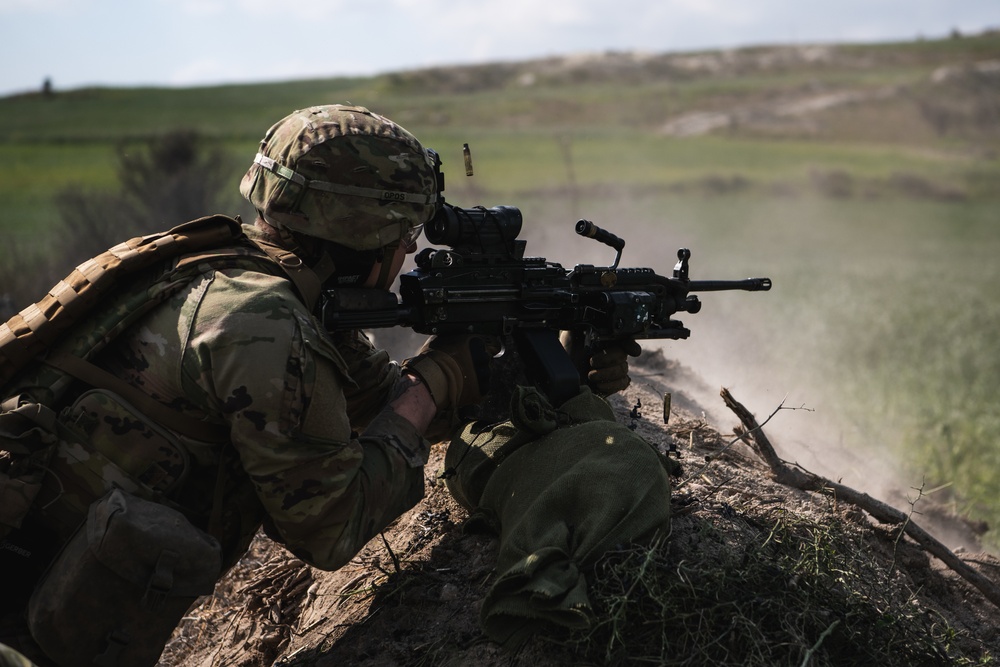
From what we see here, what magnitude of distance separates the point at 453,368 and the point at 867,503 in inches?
96.5

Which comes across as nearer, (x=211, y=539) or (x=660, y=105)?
(x=211, y=539)

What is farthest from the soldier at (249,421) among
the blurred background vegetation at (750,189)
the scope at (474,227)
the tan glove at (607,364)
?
the blurred background vegetation at (750,189)

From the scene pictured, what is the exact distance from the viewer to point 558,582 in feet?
10.9

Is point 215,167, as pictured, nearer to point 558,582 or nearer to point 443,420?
point 443,420

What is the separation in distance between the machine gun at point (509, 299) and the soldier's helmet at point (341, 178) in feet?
0.92

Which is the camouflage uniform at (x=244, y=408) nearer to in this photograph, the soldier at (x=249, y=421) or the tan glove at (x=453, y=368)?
the soldier at (x=249, y=421)

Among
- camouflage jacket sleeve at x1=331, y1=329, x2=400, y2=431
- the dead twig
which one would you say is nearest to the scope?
camouflage jacket sleeve at x1=331, y1=329, x2=400, y2=431

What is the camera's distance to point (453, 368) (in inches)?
164

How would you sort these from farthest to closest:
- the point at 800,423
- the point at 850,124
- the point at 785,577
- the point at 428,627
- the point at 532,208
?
the point at 850,124
the point at 532,208
the point at 800,423
the point at 428,627
the point at 785,577

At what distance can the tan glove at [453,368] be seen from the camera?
4.12 m

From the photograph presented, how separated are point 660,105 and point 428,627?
62.3 m

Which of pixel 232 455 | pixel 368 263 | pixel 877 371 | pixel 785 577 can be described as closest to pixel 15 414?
pixel 232 455

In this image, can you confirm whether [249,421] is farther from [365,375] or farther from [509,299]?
[509,299]

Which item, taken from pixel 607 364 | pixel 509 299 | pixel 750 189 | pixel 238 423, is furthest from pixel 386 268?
pixel 750 189
